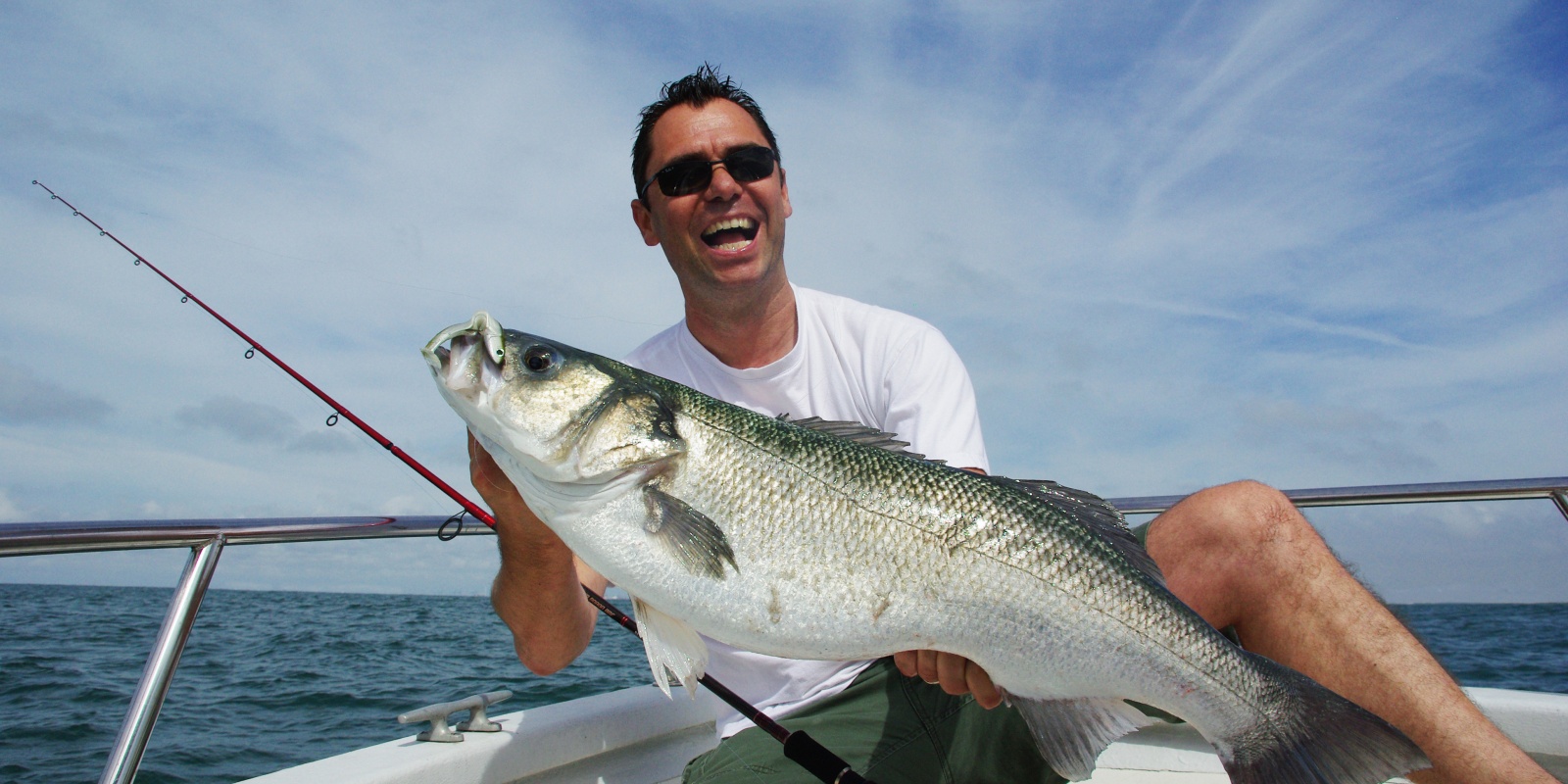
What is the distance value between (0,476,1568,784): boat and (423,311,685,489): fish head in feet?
2.95

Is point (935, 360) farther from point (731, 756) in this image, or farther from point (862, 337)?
point (731, 756)

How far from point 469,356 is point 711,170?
5.06ft

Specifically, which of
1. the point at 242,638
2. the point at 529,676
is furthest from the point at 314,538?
the point at 242,638

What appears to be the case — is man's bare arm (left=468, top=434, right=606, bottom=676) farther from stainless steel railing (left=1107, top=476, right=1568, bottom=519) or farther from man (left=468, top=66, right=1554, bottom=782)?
stainless steel railing (left=1107, top=476, right=1568, bottom=519)

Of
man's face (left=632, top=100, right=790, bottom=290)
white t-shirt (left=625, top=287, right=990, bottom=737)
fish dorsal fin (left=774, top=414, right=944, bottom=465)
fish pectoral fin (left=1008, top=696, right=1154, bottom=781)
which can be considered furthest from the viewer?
man's face (left=632, top=100, right=790, bottom=290)

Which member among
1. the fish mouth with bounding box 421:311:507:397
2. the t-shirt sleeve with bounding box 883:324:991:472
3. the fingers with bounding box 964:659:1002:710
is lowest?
the fingers with bounding box 964:659:1002:710

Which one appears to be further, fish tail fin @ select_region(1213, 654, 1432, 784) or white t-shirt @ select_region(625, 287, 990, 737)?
white t-shirt @ select_region(625, 287, 990, 737)

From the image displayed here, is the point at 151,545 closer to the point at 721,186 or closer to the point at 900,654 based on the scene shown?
the point at 900,654

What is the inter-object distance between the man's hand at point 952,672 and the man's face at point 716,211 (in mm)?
1528

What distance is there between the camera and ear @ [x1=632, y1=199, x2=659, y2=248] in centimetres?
349

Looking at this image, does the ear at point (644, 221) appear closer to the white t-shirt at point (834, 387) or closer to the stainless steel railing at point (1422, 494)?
the white t-shirt at point (834, 387)

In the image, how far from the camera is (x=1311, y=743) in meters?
1.78

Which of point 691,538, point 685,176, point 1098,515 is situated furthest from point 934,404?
point 685,176

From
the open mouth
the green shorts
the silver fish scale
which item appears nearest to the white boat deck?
the green shorts
